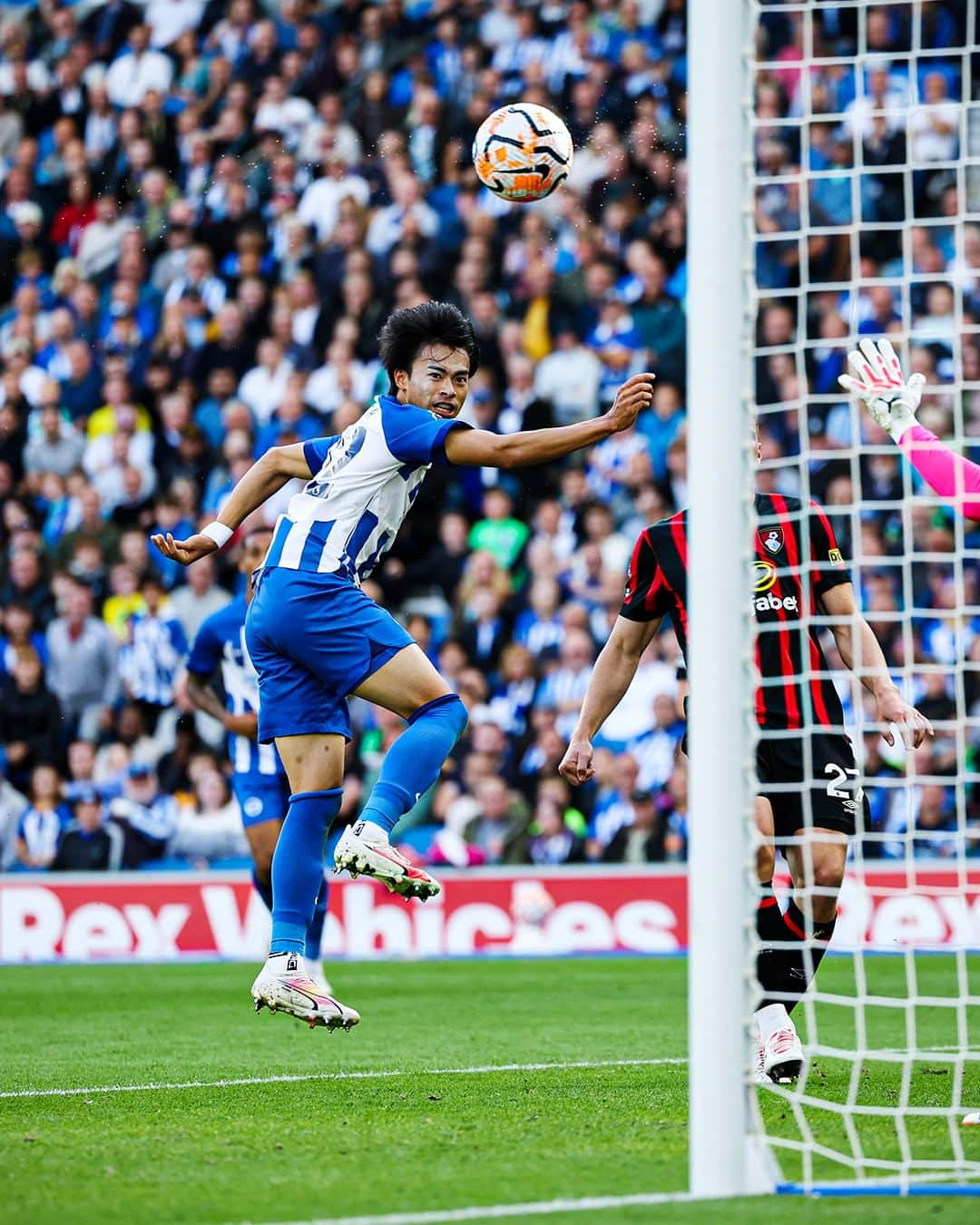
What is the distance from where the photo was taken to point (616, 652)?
6973 mm

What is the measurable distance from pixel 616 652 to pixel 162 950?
6.94 metres

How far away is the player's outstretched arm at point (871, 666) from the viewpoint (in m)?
6.30

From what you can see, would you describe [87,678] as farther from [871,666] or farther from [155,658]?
[871,666]

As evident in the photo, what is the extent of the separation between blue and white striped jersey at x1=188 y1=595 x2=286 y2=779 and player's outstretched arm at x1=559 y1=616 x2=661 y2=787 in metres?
3.18

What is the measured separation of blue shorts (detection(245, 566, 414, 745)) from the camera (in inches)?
262

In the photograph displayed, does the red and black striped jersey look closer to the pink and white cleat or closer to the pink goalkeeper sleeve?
the pink goalkeeper sleeve

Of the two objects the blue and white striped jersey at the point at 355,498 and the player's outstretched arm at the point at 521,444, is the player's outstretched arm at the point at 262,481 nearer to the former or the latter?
the blue and white striped jersey at the point at 355,498

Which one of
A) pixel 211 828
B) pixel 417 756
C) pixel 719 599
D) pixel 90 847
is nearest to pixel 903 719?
pixel 417 756

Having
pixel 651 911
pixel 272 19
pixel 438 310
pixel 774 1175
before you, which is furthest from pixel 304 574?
pixel 272 19

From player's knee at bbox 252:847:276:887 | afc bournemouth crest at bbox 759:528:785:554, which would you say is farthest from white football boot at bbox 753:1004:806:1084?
player's knee at bbox 252:847:276:887

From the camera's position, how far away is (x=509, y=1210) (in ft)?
13.7

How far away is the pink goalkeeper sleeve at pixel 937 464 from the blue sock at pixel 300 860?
92.7 inches

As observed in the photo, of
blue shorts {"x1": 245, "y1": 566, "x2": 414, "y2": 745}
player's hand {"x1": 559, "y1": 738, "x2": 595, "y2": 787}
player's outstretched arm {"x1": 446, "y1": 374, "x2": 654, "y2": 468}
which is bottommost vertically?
player's hand {"x1": 559, "y1": 738, "x2": 595, "y2": 787}

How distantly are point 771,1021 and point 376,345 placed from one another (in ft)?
35.0
